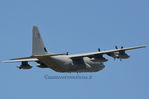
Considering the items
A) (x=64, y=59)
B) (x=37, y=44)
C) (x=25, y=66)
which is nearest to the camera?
(x=37, y=44)

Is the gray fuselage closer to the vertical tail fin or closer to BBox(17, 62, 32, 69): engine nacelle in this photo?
the vertical tail fin

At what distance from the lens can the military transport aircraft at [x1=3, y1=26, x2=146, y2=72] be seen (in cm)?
7019

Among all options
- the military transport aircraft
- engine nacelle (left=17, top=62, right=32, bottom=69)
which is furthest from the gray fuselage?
engine nacelle (left=17, top=62, right=32, bottom=69)

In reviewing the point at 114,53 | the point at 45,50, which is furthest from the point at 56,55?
the point at 114,53

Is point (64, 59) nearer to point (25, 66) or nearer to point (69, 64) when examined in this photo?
point (69, 64)

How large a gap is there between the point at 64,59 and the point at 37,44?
4.42 meters

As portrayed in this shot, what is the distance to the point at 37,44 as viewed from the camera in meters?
70.6

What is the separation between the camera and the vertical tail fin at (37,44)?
70.2 metres

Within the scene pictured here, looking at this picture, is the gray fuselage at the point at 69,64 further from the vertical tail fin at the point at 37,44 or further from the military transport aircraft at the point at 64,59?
the vertical tail fin at the point at 37,44

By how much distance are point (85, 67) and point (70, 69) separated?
9.48ft

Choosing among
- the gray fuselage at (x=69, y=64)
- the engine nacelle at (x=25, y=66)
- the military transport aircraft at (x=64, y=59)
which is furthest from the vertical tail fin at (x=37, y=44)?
the engine nacelle at (x=25, y=66)

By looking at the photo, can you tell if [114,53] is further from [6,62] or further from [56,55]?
A: [6,62]

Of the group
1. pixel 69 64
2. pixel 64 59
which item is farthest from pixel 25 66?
pixel 69 64

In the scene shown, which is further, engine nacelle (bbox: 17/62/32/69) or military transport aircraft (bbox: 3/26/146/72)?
engine nacelle (bbox: 17/62/32/69)
